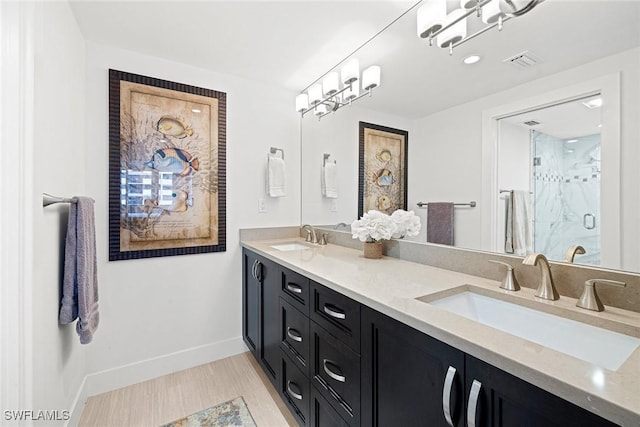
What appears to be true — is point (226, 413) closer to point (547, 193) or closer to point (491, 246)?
point (491, 246)

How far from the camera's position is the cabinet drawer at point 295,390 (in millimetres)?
1395

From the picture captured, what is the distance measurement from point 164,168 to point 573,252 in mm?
2317

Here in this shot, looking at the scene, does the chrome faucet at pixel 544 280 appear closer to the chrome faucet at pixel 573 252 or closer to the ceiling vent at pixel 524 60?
the chrome faucet at pixel 573 252

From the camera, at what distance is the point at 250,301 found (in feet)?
7.14

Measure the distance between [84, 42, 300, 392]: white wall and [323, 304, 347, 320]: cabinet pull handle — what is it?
4.31 ft

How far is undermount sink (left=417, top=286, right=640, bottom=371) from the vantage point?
2.53ft

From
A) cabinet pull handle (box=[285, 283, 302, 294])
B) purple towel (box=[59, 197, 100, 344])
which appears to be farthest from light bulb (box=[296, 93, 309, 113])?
purple towel (box=[59, 197, 100, 344])

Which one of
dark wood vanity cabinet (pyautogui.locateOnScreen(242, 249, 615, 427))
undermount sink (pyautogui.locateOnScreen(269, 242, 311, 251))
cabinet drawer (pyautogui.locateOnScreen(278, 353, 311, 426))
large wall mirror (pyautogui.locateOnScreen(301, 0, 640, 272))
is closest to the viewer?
dark wood vanity cabinet (pyautogui.locateOnScreen(242, 249, 615, 427))

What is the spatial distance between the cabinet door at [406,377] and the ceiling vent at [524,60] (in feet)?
3.64

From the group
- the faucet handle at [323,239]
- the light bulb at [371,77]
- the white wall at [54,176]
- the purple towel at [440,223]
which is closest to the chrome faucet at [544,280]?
the purple towel at [440,223]

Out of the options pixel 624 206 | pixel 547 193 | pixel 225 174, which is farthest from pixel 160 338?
pixel 624 206

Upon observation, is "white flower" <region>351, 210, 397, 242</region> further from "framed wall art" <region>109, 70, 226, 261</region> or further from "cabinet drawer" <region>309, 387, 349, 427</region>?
"framed wall art" <region>109, 70, 226, 261</region>

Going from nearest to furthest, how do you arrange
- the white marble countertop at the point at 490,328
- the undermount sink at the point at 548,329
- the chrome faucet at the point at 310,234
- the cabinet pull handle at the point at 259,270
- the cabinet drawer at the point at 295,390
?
the white marble countertop at the point at 490,328
the undermount sink at the point at 548,329
the cabinet drawer at the point at 295,390
the cabinet pull handle at the point at 259,270
the chrome faucet at the point at 310,234

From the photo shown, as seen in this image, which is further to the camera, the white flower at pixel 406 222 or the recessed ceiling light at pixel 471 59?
the white flower at pixel 406 222
